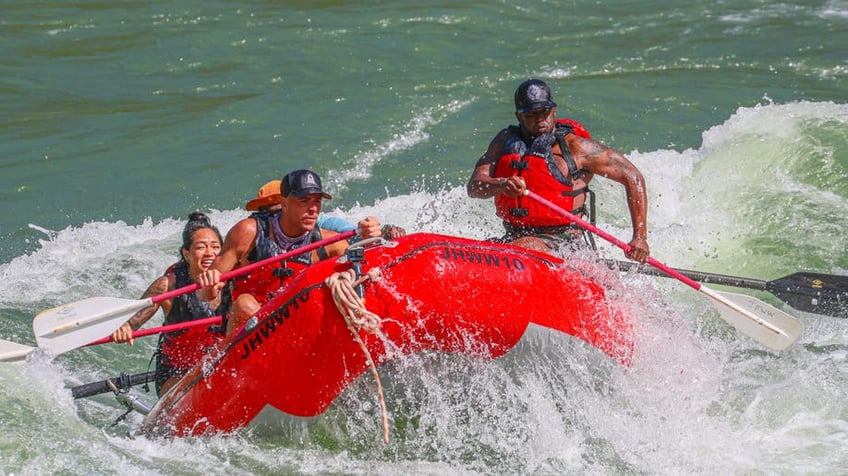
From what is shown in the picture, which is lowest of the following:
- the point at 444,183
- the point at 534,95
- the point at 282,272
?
the point at 444,183

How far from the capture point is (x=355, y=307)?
4.98 metres

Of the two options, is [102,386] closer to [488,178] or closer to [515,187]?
[488,178]

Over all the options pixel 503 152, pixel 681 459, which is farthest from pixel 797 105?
pixel 681 459

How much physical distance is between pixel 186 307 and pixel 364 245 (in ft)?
5.75

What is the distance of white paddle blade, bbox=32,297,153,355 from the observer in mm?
5988

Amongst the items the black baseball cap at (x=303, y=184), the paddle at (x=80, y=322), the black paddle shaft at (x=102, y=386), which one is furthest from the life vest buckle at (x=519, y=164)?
the black paddle shaft at (x=102, y=386)

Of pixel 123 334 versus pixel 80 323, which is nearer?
pixel 80 323

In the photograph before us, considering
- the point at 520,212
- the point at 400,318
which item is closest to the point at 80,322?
the point at 400,318

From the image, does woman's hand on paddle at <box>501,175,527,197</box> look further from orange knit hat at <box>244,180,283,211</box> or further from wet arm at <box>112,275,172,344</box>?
wet arm at <box>112,275,172,344</box>

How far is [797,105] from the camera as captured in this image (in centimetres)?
1142

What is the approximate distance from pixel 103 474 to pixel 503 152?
2831mm

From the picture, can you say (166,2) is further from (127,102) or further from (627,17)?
(627,17)

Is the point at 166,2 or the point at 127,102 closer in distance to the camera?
the point at 127,102

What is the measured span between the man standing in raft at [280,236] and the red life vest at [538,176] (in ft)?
3.34
